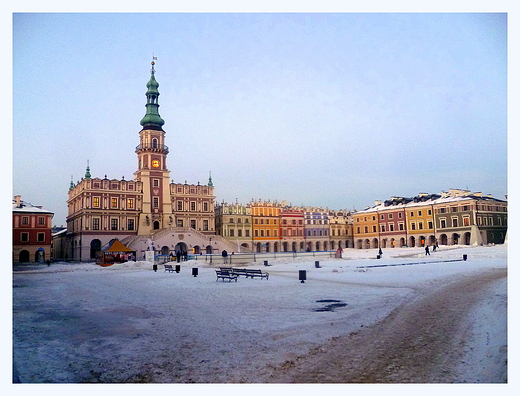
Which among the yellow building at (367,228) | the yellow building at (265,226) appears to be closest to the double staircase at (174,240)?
the yellow building at (265,226)

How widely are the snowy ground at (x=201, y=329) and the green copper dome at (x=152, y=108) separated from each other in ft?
134

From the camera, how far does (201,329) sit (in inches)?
402

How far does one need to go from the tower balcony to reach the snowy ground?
127 feet

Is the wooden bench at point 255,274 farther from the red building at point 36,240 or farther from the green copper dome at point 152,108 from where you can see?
the green copper dome at point 152,108

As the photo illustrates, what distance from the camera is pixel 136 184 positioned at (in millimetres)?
53469

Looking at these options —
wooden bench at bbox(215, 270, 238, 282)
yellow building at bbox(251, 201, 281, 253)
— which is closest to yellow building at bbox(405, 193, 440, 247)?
yellow building at bbox(251, 201, 281, 253)

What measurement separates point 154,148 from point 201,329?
47.2m

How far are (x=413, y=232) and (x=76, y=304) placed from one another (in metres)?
50.4

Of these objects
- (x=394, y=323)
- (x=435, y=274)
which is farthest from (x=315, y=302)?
(x=435, y=274)

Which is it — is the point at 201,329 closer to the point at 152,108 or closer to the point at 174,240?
the point at 174,240

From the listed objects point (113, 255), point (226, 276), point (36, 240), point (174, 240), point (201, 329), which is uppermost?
point (36, 240)

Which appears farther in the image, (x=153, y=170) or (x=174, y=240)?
(x=153, y=170)

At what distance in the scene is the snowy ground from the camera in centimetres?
785

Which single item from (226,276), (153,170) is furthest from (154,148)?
(226,276)
